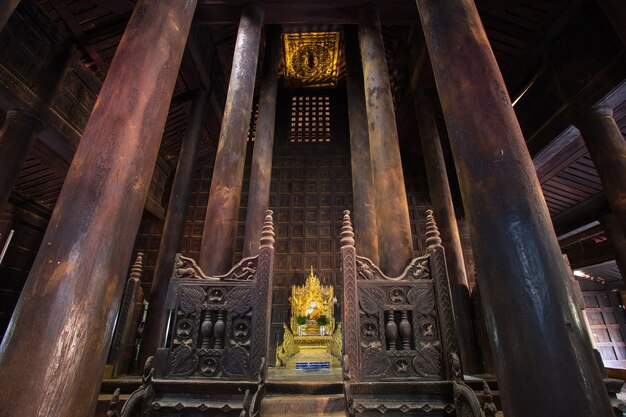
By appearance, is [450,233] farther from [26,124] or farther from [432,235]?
[26,124]

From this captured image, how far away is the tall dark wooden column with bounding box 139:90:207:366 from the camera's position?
20.1 feet

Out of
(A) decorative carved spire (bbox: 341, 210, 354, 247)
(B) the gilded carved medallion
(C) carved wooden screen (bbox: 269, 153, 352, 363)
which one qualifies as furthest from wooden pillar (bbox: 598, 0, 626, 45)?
(B) the gilded carved medallion

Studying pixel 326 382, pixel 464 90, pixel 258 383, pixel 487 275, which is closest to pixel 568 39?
pixel 464 90

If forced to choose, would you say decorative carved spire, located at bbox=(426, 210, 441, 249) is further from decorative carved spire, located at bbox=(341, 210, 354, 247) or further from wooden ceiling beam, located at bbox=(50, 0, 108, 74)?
wooden ceiling beam, located at bbox=(50, 0, 108, 74)

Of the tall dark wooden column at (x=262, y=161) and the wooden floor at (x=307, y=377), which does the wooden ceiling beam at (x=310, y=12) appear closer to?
the tall dark wooden column at (x=262, y=161)

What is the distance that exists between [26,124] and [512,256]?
8892mm

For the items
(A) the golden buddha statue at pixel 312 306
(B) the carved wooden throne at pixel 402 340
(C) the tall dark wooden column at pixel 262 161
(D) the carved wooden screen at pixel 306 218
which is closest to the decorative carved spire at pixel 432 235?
(B) the carved wooden throne at pixel 402 340

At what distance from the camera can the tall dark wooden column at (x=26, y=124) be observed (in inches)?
229

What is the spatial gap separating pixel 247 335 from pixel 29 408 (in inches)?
71.1

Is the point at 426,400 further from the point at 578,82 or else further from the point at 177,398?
the point at 578,82

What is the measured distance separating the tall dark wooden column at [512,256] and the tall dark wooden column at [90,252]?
211 cm

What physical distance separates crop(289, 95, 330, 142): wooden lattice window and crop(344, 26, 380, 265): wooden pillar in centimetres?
440

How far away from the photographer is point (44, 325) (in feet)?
4.68

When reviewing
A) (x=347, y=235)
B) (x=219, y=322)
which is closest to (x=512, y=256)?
(x=347, y=235)
